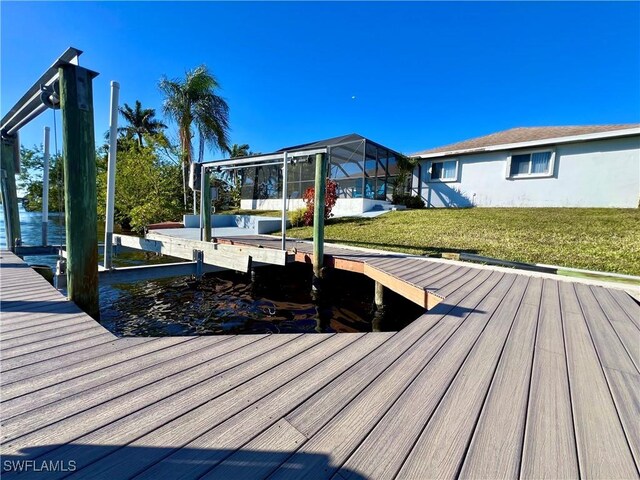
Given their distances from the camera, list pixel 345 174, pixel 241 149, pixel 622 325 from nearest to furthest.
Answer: pixel 622 325, pixel 345 174, pixel 241 149

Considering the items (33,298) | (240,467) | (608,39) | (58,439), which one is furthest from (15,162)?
(608,39)

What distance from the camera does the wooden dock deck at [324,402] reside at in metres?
→ 1.04

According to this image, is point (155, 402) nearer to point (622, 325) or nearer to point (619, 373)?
point (619, 373)

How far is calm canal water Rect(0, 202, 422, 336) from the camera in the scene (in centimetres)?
406

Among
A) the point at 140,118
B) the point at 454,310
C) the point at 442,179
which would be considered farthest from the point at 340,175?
the point at 140,118

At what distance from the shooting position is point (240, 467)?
1004 mm

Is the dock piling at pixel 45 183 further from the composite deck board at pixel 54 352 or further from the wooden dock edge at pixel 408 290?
the wooden dock edge at pixel 408 290

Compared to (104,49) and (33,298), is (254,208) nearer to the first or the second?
(104,49)

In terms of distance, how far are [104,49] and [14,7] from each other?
2.08 m

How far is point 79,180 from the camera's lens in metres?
2.72

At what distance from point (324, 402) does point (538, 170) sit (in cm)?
1522

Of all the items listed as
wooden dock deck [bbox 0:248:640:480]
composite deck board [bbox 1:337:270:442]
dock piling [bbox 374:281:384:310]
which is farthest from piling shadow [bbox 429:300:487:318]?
composite deck board [bbox 1:337:270:442]

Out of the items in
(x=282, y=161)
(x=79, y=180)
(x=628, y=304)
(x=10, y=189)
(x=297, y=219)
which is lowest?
(x=628, y=304)

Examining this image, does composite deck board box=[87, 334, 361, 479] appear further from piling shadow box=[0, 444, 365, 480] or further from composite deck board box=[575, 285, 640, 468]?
composite deck board box=[575, 285, 640, 468]
